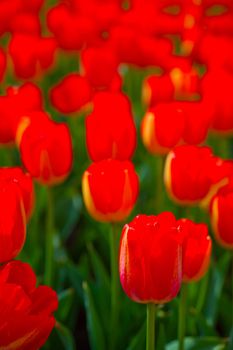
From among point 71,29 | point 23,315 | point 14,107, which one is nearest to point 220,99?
point 14,107

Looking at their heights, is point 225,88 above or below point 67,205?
above

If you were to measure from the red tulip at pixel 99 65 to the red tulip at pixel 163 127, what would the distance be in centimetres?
44

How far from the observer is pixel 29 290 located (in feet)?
3.00

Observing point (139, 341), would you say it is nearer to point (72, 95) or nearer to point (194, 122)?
point (194, 122)

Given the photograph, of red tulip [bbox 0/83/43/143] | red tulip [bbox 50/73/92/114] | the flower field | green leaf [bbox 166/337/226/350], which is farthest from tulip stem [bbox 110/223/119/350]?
red tulip [bbox 50/73/92/114]

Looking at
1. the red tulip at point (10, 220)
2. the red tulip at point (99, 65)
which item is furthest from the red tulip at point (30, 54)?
the red tulip at point (10, 220)

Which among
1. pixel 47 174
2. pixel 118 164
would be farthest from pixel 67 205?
pixel 118 164

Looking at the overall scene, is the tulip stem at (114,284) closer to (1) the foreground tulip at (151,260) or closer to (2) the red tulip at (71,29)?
(1) the foreground tulip at (151,260)

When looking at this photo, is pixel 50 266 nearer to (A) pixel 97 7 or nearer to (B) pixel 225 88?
(B) pixel 225 88

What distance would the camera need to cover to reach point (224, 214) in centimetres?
116

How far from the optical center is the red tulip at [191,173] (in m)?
1.25

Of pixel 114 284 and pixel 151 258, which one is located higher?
pixel 151 258

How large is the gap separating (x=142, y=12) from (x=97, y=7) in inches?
6.5

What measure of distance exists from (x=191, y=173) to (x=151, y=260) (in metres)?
0.36
